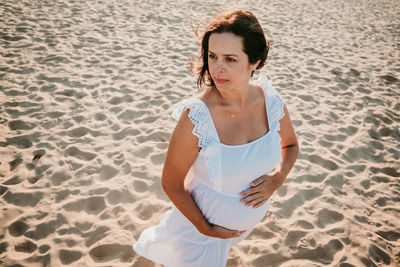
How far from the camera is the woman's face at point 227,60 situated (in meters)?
1.38

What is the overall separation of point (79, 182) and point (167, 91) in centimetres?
224

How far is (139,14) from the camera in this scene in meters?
7.48

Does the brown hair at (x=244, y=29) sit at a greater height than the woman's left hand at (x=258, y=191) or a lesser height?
greater

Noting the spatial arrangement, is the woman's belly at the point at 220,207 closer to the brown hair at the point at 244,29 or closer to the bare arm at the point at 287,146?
the bare arm at the point at 287,146

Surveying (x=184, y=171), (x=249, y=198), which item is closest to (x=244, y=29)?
(x=184, y=171)

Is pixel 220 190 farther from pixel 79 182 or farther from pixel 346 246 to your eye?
pixel 79 182

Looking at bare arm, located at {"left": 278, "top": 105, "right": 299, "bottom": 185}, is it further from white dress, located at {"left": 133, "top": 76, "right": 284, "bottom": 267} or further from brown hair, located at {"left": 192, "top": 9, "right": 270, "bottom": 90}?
brown hair, located at {"left": 192, "top": 9, "right": 270, "bottom": 90}

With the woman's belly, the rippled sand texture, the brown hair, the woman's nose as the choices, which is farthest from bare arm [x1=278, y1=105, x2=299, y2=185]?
the rippled sand texture

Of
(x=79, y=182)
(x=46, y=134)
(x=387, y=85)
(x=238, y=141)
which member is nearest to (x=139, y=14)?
(x=46, y=134)

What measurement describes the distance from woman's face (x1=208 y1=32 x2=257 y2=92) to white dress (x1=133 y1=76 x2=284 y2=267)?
0.20m

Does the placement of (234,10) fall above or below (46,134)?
above

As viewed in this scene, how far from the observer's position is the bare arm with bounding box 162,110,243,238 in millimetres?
1355

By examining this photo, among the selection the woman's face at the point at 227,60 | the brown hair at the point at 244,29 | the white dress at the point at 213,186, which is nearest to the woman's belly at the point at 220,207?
the white dress at the point at 213,186

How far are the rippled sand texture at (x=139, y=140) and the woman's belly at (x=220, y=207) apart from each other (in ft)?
3.20
